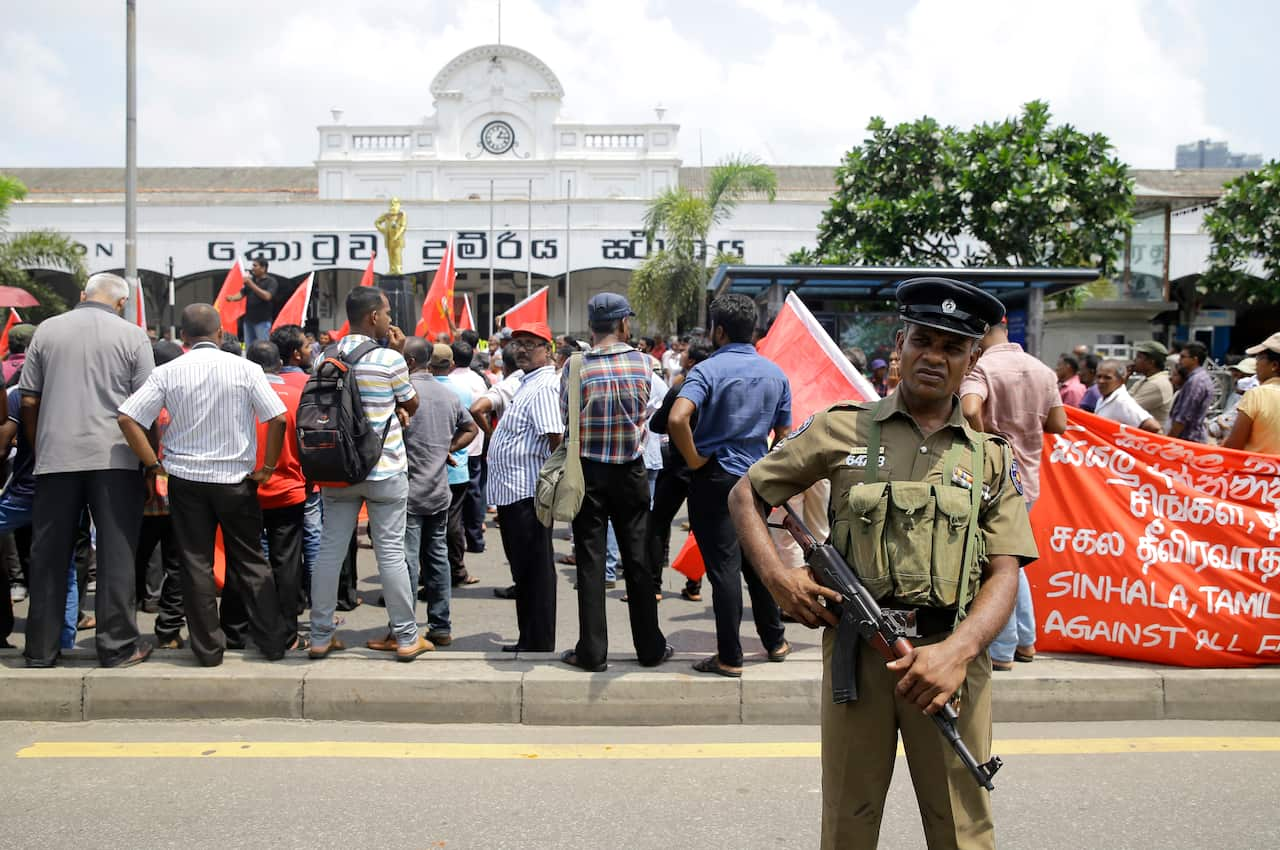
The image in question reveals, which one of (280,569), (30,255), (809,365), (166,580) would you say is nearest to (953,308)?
(809,365)

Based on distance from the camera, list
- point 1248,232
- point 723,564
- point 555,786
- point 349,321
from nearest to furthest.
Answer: point 555,786
point 723,564
point 349,321
point 1248,232

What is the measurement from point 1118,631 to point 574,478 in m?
2.65

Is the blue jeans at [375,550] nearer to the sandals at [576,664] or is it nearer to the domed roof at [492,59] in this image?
the sandals at [576,664]

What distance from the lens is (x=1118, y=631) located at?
4918 mm

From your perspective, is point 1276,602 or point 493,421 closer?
point 1276,602

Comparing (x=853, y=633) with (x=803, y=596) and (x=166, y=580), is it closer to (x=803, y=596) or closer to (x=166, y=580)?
(x=803, y=596)

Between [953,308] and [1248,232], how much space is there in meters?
24.2

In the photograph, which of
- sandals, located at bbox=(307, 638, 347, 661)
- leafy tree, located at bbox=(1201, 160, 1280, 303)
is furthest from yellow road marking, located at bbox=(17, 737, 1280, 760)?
leafy tree, located at bbox=(1201, 160, 1280, 303)

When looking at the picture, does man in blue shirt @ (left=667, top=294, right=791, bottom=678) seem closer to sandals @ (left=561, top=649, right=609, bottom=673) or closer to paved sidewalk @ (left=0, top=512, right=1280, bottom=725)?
paved sidewalk @ (left=0, top=512, right=1280, bottom=725)

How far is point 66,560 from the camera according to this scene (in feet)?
15.6

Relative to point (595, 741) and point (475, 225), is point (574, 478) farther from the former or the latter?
point (475, 225)

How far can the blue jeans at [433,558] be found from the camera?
17.7 feet

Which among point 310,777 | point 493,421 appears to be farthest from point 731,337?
point 493,421

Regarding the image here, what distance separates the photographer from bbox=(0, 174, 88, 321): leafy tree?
29844 millimetres
